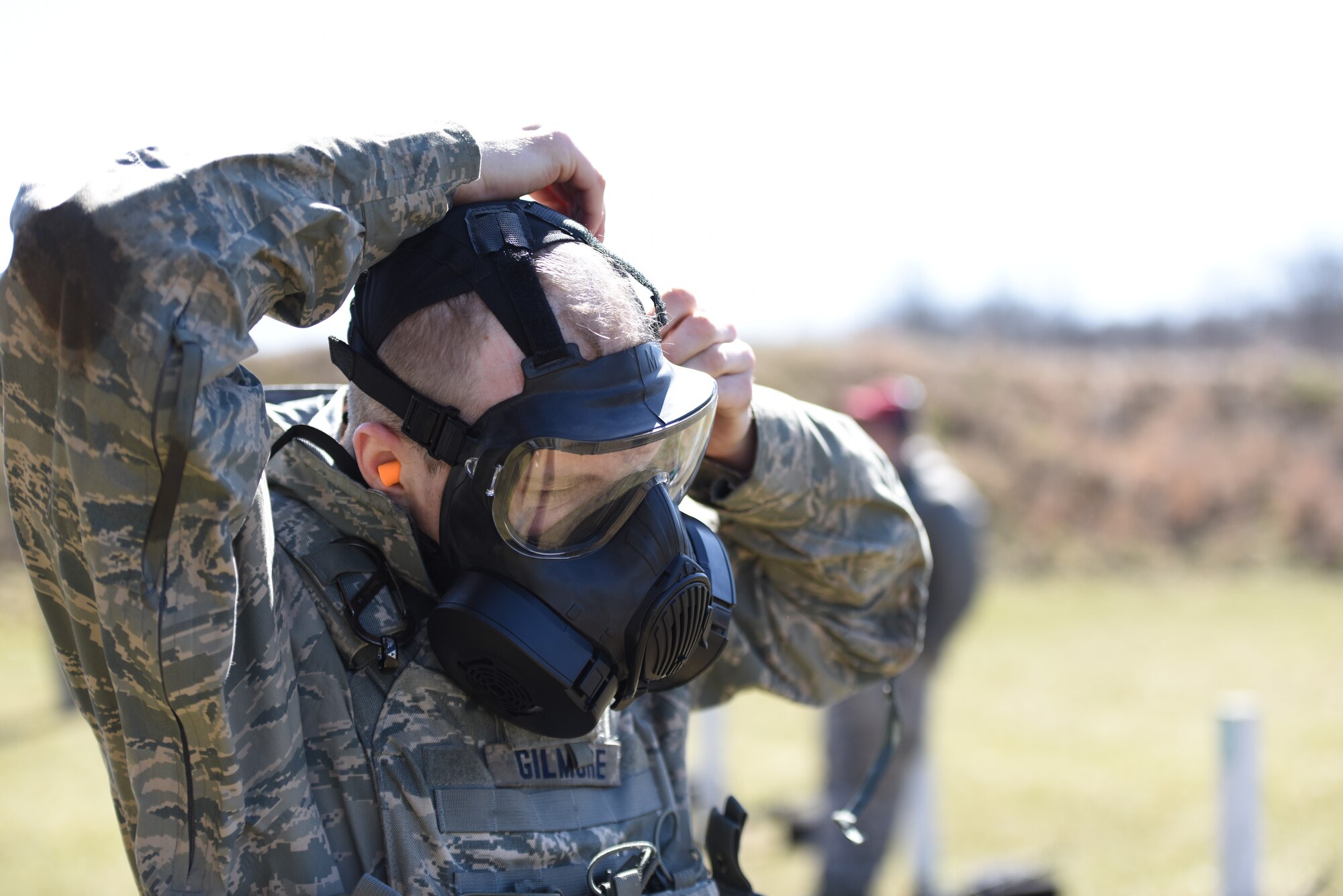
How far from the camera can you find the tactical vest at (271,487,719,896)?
1706mm

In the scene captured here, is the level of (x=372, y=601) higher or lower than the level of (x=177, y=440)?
lower

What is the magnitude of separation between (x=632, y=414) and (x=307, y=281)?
0.53 m

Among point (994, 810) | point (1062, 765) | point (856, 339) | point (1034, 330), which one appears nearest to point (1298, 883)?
point (994, 810)

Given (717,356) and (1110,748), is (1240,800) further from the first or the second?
(1110,748)

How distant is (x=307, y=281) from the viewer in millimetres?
1561

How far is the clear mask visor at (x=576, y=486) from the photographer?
5.72 ft

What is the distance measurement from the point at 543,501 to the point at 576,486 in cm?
6

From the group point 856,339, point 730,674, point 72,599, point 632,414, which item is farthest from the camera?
point 856,339

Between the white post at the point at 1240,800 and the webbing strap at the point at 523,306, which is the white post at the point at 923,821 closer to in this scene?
the white post at the point at 1240,800

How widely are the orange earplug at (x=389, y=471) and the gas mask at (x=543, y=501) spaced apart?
95 millimetres

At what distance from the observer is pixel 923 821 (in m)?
6.48

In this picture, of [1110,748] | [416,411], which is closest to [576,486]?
[416,411]

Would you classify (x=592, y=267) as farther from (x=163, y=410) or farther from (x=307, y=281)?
(x=163, y=410)

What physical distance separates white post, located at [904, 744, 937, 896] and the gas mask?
498cm
